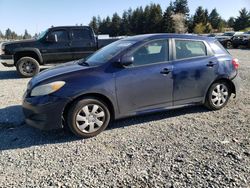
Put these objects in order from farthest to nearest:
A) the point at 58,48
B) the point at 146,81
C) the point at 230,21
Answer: the point at 230,21 < the point at 58,48 < the point at 146,81

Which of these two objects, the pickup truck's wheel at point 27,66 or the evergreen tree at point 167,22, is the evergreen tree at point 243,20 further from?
the pickup truck's wheel at point 27,66

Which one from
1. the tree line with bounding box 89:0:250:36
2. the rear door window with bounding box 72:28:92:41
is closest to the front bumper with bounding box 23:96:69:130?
the rear door window with bounding box 72:28:92:41

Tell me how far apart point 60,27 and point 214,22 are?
77.9m

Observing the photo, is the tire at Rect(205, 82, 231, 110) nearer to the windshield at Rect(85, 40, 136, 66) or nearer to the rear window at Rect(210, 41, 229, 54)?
the rear window at Rect(210, 41, 229, 54)

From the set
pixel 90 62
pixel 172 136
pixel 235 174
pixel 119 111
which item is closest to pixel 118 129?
pixel 119 111

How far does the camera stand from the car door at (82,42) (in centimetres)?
1086

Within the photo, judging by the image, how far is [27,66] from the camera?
10469 millimetres

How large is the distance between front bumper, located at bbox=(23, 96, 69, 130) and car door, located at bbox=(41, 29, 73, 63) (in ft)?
21.9

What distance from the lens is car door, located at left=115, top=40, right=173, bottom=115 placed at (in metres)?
4.65

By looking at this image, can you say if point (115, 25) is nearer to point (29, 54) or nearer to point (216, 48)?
point (29, 54)

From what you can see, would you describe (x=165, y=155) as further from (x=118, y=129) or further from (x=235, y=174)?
(x=118, y=129)

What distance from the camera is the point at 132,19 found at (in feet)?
268

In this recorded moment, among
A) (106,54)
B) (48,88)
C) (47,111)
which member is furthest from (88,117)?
(106,54)

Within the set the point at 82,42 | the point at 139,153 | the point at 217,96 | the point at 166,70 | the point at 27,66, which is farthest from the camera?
the point at 82,42
